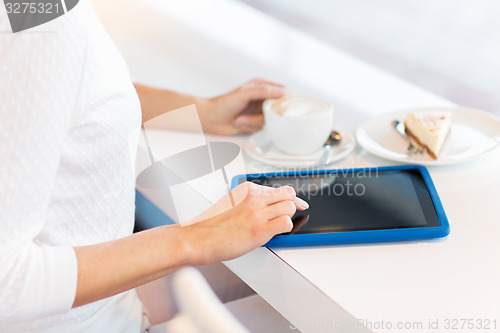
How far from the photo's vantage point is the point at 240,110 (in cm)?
104

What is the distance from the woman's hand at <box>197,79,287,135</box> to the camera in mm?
1025

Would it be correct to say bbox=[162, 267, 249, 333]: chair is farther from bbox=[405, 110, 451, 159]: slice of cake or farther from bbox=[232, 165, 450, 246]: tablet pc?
bbox=[405, 110, 451, 159]: slice of cake

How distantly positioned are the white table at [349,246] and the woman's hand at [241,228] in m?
0.04

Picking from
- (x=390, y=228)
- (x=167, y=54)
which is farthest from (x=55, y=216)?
(x=167, y=54)

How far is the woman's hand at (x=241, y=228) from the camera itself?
671 millimetres

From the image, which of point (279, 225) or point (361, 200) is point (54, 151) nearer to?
point (279, 225)

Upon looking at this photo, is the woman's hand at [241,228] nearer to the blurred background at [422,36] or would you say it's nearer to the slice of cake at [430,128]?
the slice of cake at [430,128]

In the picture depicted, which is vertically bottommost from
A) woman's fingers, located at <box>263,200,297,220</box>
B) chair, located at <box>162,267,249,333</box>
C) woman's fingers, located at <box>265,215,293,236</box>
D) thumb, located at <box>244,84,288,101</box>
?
woman's fingers, located at <box>265,215,293,236</box>

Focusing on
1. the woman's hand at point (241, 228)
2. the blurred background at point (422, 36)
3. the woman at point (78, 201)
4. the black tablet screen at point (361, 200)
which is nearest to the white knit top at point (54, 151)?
the woman at point (78, 201)

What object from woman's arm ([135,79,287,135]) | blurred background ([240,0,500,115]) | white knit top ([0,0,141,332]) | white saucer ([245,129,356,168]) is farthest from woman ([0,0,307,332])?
blurred background ([240,0,500,115])

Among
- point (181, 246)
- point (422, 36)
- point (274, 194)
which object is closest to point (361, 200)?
point (274, 194)

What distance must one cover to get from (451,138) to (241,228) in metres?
0.45

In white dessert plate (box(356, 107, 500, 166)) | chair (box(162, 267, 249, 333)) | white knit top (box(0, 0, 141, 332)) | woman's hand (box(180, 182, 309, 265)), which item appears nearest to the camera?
chair (box(162, 267, 249, 333))

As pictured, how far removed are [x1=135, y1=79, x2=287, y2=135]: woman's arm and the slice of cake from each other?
0.23 m
